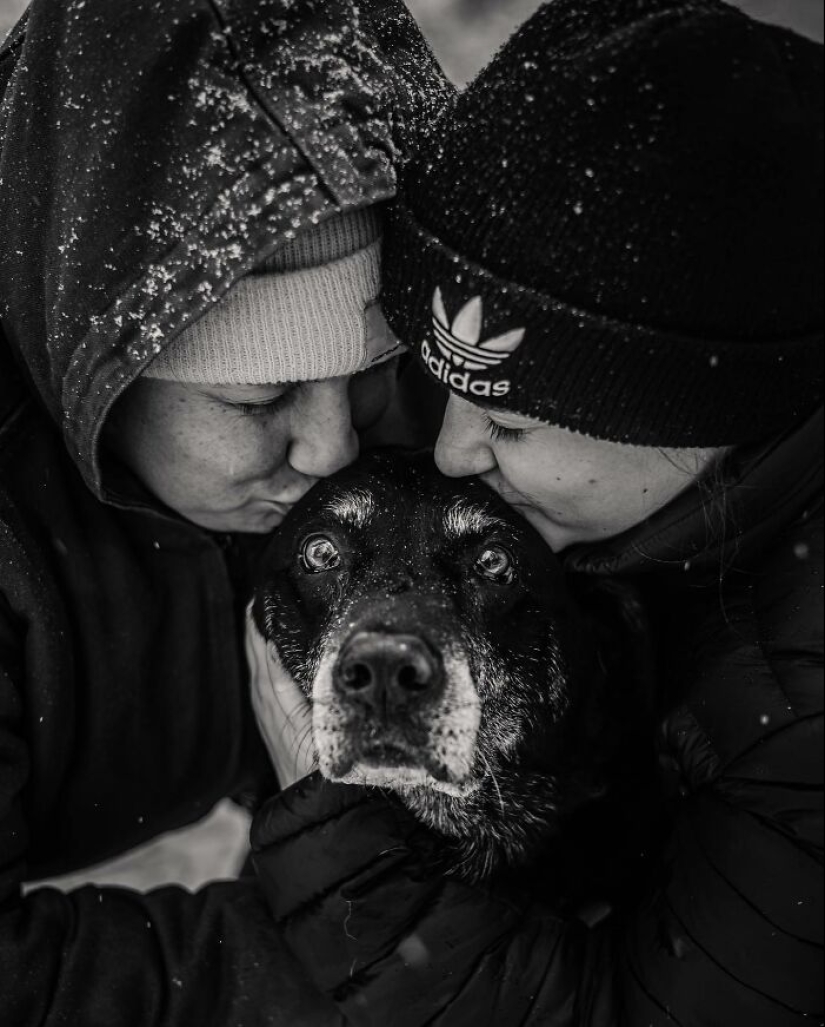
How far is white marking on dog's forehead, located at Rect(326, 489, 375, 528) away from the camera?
8.65 feet

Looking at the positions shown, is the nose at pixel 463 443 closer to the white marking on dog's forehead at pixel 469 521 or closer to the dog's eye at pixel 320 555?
the white marking on dog's forehead at pixel 469 521

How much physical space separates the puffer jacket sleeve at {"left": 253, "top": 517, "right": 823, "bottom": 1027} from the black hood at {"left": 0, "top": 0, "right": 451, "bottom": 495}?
1203 millimetres

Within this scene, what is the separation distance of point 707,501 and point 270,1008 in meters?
1.61

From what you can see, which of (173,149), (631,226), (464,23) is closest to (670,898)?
(631,226)

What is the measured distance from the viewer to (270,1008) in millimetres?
2449

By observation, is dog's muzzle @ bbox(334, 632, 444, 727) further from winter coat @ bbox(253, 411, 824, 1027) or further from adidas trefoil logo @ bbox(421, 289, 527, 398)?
adidas trefoil logo @ bbox(421, 289, 527, 398)

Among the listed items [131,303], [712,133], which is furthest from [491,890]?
[712,133]

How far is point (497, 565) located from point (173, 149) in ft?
4.18

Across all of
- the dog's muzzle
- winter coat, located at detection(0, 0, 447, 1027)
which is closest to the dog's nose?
the dog's muzzle

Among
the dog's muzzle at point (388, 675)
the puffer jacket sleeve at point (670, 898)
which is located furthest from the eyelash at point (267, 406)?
the puffer jacket sleeve at point (670, 898)

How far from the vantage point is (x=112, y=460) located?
2596 millimetres

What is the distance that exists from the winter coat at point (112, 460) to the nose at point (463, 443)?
0.57 metres

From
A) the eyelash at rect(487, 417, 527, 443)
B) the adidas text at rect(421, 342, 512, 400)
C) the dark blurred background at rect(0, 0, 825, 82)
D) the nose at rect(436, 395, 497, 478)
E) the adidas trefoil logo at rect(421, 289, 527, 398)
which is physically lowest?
the nose at rect(436, 395, 497, 478)

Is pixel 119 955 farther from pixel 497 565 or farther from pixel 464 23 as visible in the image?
pixel 464 23
